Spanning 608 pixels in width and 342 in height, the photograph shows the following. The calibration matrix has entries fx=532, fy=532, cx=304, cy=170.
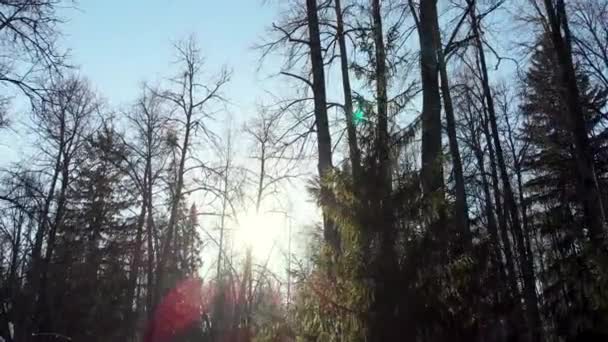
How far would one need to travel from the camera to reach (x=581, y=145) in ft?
26.8

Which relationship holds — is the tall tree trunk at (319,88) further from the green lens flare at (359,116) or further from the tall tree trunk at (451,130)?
the green lens flare at (359,116)

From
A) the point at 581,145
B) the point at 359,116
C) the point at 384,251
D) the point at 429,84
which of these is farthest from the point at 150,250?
the point at 384,251

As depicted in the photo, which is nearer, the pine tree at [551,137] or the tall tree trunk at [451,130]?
the tall tree trunk at [451,130]

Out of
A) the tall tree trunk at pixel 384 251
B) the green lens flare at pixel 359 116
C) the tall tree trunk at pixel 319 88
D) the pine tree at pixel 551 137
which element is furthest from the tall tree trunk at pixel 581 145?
the tall tree trunk at pixel 319 88

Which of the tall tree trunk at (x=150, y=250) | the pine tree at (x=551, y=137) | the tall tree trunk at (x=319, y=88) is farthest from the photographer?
the tall tree trunk at (x=150, y=250)

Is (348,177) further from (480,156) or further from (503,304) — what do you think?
(480,156)

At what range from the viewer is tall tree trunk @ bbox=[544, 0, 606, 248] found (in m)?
7.49

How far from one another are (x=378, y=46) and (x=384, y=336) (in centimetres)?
336

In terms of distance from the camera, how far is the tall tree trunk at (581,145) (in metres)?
7.49

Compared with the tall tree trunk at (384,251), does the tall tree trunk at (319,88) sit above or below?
above

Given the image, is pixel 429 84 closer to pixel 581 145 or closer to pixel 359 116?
pixel 581 145

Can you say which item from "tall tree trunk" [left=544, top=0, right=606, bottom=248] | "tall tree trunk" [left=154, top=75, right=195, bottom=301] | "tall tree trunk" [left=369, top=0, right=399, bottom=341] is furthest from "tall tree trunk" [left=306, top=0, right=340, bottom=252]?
"tall tree trunk" [left=154, top=75, right=195, bottom=301]

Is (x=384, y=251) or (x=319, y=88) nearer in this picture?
→ (x=384, y=251)

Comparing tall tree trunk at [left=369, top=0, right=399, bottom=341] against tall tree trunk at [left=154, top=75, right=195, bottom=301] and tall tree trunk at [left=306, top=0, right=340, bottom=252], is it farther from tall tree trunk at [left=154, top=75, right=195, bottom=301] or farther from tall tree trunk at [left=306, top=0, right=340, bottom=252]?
tall tree trunk at [left=154, top=75, right=195, bottom=301]
